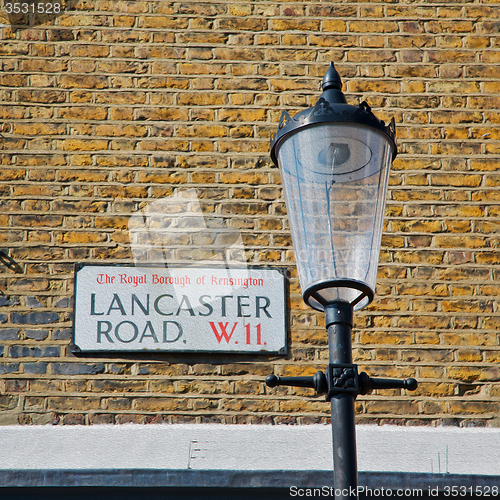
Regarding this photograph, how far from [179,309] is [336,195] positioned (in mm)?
1835

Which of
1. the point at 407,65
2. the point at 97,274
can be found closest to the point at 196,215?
the point at 97,274

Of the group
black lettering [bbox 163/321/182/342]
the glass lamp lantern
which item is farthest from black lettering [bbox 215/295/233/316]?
the glass lamp lantern

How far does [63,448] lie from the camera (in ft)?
11.7

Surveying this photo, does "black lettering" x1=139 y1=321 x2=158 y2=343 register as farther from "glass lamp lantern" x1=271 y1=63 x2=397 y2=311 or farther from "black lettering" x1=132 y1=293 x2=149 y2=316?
"glass lamp lantern" x1=271 y1=63 x2=397 y2=311

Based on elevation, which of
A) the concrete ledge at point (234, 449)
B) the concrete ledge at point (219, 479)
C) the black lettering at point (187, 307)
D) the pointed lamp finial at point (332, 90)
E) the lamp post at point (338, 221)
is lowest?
the concrete ledge at point (219, 479)

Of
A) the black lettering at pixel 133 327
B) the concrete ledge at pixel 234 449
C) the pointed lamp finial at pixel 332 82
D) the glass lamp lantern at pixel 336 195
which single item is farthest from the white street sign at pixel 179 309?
the pointed lamp finial at pixel 332 82

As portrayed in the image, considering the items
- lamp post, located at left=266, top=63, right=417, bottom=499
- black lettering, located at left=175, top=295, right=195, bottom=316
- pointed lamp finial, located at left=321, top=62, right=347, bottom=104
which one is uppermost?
pointed lamp finial, located at left=321, top=62, right=347, bottom=104

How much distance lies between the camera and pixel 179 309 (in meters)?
3.94

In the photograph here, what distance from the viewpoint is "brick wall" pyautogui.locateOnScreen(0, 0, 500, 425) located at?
3822mm

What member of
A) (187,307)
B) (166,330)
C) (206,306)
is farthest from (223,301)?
(166,330)

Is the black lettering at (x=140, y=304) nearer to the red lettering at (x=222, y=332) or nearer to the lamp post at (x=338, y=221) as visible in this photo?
the red lettering at (x=222, y=332)

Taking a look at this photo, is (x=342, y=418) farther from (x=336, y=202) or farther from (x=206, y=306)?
(x=206, y=306)

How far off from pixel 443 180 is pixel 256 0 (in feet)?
5.50

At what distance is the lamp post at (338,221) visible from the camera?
2.28 meters
